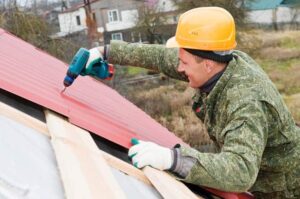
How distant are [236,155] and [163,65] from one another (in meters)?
1.52

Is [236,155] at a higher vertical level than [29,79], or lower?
lower

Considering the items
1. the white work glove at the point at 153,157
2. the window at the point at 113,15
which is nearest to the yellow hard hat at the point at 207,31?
the white work glove at the point at 153,157

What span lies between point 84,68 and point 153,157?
1397 millimetres

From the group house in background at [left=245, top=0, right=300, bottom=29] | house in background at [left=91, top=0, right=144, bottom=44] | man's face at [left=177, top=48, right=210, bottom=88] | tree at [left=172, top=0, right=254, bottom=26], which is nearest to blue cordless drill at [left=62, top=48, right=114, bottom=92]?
man's face at [left=177, top=48, right=210, bottom=88]

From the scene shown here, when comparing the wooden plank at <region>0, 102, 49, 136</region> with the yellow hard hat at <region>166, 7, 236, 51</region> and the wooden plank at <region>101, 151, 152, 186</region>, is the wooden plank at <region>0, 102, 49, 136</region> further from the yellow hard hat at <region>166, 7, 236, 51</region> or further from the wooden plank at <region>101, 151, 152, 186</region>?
the yellow hard hat at <region>166, 7, 236, 51</region>

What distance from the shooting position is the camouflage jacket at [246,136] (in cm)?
275

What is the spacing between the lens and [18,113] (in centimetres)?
286

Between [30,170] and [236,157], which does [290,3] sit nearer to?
[236,157]

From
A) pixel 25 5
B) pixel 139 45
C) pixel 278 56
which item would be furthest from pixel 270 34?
pixel 139 45

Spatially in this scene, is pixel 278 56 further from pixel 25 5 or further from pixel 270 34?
pixel 25 5

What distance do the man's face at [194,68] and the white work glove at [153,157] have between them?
1.85ft

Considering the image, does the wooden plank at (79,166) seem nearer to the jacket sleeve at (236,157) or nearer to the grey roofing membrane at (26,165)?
the grey roofing membrane at (26,165)

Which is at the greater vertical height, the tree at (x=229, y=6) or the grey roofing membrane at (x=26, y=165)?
the grey roofing membrane at (x=26, y=165)

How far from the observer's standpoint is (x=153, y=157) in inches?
109
